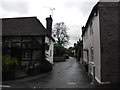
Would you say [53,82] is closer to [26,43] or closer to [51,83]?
[51,83]

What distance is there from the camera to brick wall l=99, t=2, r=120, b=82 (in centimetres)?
985

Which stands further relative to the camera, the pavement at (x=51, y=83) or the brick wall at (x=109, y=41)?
the pavement at (x=51, y=83)

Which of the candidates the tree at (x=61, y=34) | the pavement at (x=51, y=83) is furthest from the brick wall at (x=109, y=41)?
the tree at (x=61, y=34)

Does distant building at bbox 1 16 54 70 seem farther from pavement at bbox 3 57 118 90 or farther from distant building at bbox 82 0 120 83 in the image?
distant building at bbox 82 0 120 83

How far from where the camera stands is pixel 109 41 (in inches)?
397

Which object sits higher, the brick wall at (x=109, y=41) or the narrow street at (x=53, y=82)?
the brick wall at (x=109, y=41)

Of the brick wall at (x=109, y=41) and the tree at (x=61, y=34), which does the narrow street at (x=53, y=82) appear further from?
the tree at (x=61, y=34)

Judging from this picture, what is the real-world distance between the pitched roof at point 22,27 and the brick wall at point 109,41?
37.6 ft

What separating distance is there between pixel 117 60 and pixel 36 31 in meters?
13.4

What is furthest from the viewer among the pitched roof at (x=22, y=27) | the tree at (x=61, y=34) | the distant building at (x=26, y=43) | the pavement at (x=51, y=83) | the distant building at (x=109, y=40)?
the tree at (x=61, y=34)

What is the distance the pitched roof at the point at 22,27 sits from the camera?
20.8 metres

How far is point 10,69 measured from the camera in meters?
13.5

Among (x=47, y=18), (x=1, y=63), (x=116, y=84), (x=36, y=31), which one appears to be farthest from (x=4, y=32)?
(x=116, y=84)

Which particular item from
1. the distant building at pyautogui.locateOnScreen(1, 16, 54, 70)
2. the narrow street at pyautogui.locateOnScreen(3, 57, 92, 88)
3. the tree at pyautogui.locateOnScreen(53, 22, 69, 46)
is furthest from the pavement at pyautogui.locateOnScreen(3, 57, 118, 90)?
the tree at pyautogui.locateOnScreen(53, 22, 69, 46)
